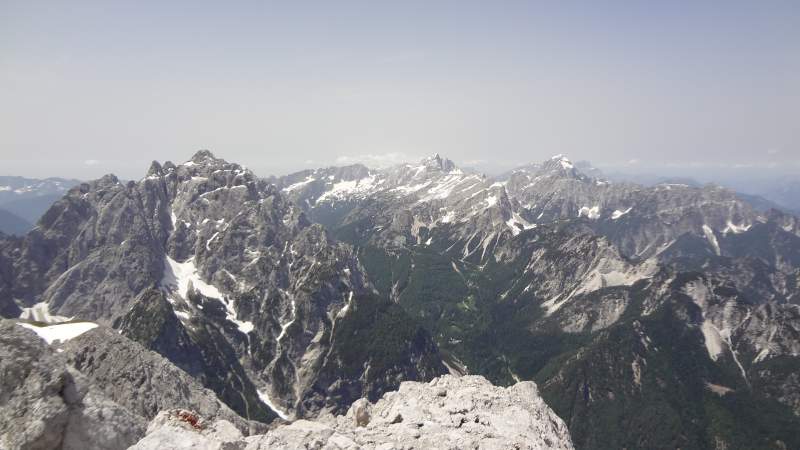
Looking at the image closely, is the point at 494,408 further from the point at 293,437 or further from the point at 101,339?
the point at 101,339

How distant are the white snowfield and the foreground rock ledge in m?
85.8

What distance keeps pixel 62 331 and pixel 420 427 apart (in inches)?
4189

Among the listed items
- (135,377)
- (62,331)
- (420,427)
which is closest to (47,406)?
(420,427)

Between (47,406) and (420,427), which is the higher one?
(47,406)

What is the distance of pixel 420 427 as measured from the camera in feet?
116

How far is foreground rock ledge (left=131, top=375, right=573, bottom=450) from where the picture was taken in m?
26.8

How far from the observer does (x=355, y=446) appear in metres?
26.8

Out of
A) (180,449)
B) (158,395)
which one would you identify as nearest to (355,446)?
(180,449)

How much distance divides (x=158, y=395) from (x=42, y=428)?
6914 cm

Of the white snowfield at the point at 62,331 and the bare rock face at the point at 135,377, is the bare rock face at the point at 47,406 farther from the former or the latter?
the white snowfield at the point at 62,331

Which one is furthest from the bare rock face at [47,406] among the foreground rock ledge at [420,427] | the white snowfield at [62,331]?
the white snowfield at [62,331]

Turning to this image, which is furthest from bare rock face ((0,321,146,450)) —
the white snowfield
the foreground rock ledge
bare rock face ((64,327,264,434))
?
the white snowfield

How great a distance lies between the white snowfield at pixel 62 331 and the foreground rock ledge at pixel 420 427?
85.8 m

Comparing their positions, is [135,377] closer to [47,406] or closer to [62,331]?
[62,331]
